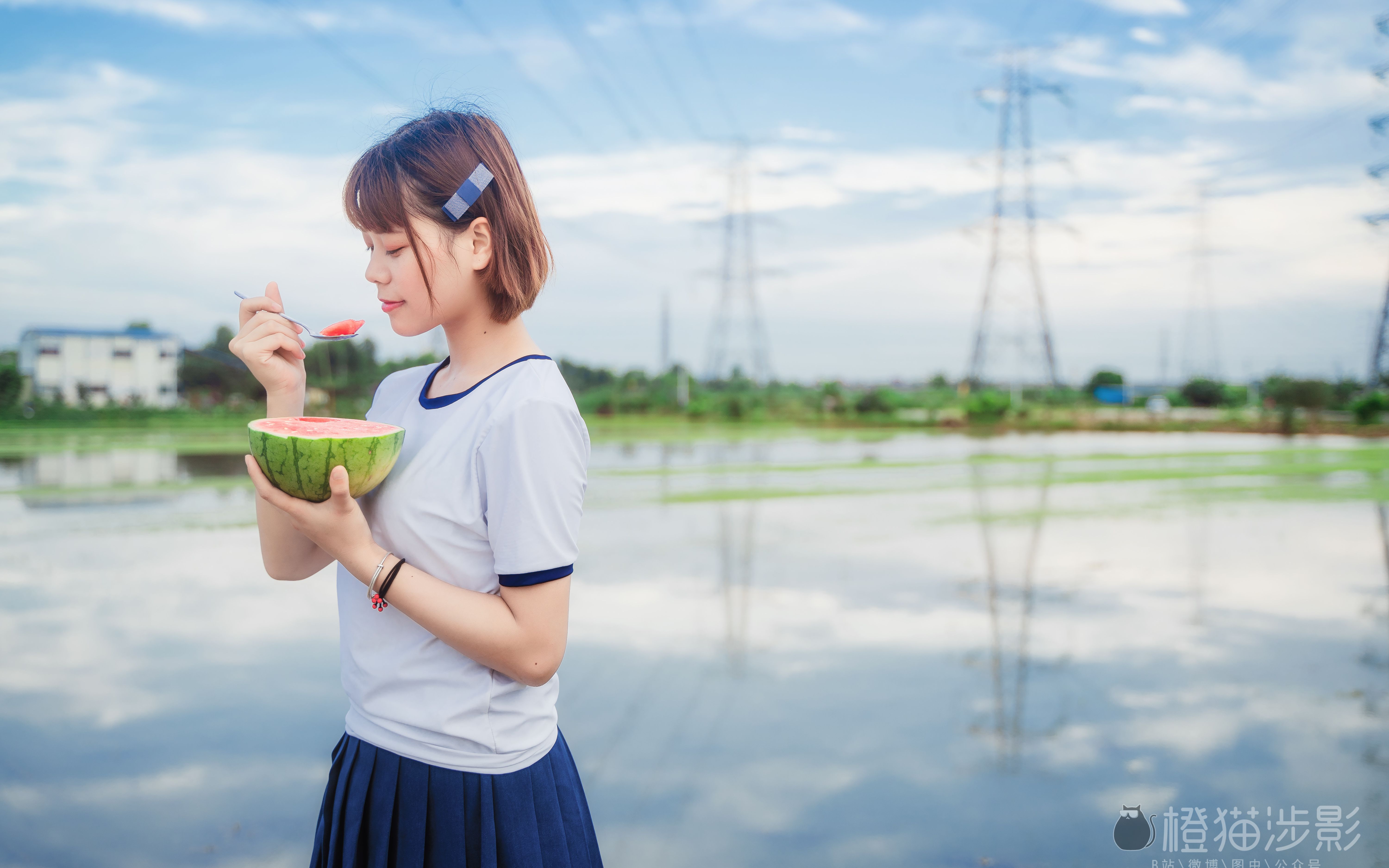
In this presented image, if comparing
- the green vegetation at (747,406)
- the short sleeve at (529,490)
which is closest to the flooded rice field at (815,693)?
the short sleeve at (529,490)

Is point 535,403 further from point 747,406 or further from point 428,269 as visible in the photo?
point 747,406

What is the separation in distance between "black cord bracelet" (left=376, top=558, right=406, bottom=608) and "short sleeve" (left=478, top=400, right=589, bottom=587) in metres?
0.14

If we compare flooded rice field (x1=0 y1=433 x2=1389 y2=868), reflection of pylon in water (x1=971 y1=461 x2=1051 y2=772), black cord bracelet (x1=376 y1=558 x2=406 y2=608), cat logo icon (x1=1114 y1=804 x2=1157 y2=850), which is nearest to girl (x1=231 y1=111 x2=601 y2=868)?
black cord bracelet (x1=376 y1=558 x2=406 y2=608)

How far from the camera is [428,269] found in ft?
4.83

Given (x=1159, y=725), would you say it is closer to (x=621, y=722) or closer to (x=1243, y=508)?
(x=621, y=722)

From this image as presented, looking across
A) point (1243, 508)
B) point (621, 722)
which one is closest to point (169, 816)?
point (621, 722)

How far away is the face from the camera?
1468mm

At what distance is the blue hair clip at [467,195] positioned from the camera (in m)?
1.44

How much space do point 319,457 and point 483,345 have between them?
328 millimetres

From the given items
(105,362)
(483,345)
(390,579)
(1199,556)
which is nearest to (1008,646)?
(1199,556)

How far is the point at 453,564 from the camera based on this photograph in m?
1.46

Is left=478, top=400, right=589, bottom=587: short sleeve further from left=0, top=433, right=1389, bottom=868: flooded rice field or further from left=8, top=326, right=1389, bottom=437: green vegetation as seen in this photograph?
left=8, top=326, right=1389, bottom=437: green vegetation

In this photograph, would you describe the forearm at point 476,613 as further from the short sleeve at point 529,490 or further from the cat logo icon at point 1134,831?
the cat logo icon at point 1134,831

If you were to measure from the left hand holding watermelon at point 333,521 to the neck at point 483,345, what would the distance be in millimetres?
291
